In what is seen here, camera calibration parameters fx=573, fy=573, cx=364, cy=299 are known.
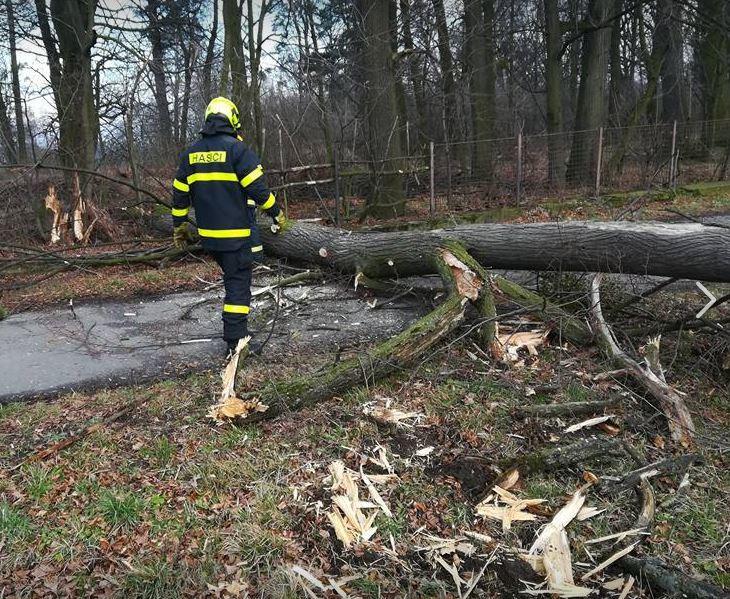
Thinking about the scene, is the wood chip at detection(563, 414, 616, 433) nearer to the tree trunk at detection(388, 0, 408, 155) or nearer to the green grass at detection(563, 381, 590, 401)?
the green grass at detection(563, 381, 590, 401)

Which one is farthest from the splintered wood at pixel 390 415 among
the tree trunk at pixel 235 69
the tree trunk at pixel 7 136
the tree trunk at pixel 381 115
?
the tree trunk at pixel 7 136

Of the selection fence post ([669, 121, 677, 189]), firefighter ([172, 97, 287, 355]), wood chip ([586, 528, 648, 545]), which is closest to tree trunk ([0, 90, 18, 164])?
firefighter ([172, 97, 287, 355])

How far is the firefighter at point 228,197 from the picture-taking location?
4.44 meters

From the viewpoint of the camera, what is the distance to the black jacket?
14.5 ft

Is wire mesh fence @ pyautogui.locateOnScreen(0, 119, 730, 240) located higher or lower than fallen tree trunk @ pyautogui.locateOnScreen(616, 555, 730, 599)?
higher

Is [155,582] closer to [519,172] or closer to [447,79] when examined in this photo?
[519,172]

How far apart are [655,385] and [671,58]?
1880cm

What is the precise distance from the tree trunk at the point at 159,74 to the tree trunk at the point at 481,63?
7.02m

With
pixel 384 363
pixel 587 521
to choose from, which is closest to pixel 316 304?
pixel 384 363

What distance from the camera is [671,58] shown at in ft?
60.7

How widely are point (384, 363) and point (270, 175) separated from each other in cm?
807

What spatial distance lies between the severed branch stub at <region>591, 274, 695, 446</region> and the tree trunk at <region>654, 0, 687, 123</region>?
12225mm

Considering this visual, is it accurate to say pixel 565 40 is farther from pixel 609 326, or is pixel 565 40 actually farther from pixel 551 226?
pixel 609 326

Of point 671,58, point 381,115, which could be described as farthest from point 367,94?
point 671,58
